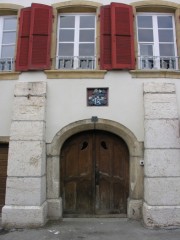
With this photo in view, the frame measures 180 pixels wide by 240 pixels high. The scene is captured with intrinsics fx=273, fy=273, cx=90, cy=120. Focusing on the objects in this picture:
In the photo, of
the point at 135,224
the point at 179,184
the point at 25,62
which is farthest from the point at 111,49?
the point at 135,224

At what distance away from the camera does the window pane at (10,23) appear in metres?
7.99

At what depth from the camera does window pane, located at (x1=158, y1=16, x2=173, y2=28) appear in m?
7.83

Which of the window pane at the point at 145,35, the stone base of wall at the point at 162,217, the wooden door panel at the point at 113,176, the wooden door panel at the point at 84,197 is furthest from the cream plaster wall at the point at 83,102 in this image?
the stone base of wall at the point at 162,217

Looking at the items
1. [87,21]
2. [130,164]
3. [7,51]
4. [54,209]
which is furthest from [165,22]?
[54,209]

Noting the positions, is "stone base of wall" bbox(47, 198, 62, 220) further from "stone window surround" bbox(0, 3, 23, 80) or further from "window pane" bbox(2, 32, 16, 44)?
"window pane" bbox(2, 32, 16, 44)

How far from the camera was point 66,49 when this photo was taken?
7715mm

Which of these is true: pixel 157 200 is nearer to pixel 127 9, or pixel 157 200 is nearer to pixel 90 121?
pixel 90 121

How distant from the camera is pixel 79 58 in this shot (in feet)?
24.6

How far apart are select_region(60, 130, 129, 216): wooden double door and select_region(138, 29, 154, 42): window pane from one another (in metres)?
2.97

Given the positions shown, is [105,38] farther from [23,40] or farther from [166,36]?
[23,40]

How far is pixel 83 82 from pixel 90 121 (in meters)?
1.05

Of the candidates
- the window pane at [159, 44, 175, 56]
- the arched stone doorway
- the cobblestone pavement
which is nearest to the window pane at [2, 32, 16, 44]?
the arched stone doorway

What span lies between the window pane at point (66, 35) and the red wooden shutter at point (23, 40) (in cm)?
93

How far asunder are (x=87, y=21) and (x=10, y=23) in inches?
89.4
